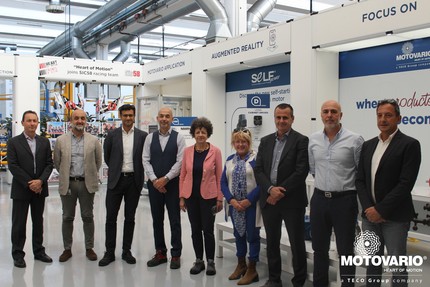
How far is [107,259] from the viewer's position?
4.06 metres

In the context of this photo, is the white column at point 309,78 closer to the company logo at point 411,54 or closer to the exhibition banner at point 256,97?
the exhibition banner at point 256,97

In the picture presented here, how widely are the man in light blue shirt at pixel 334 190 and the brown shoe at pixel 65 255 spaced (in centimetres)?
232

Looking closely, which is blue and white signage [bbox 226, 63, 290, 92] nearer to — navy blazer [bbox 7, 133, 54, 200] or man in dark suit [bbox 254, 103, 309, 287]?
man in dark suit [bbox 254, 103, 309, 287]

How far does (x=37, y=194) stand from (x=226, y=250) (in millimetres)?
1876

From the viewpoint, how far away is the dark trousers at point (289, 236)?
3215mm

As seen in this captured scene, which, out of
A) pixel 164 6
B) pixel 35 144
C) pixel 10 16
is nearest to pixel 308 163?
pixel 35 144

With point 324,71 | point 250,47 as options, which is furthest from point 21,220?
point 250,47

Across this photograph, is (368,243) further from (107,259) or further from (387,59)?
(387,59)

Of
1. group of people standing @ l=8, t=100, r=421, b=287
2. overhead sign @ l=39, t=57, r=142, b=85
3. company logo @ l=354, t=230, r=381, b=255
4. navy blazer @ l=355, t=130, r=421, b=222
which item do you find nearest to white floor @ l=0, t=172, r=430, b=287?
group of people standing @ l=8, t=100, r=421, b=287

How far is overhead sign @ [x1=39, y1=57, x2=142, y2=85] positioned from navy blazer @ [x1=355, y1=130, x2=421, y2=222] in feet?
23.3

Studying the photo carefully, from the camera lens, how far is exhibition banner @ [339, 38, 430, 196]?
438cm

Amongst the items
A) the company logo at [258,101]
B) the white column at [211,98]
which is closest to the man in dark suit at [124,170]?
the company logo at [258,101]

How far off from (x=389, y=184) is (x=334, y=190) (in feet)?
1.26

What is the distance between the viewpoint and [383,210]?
2.60 m
